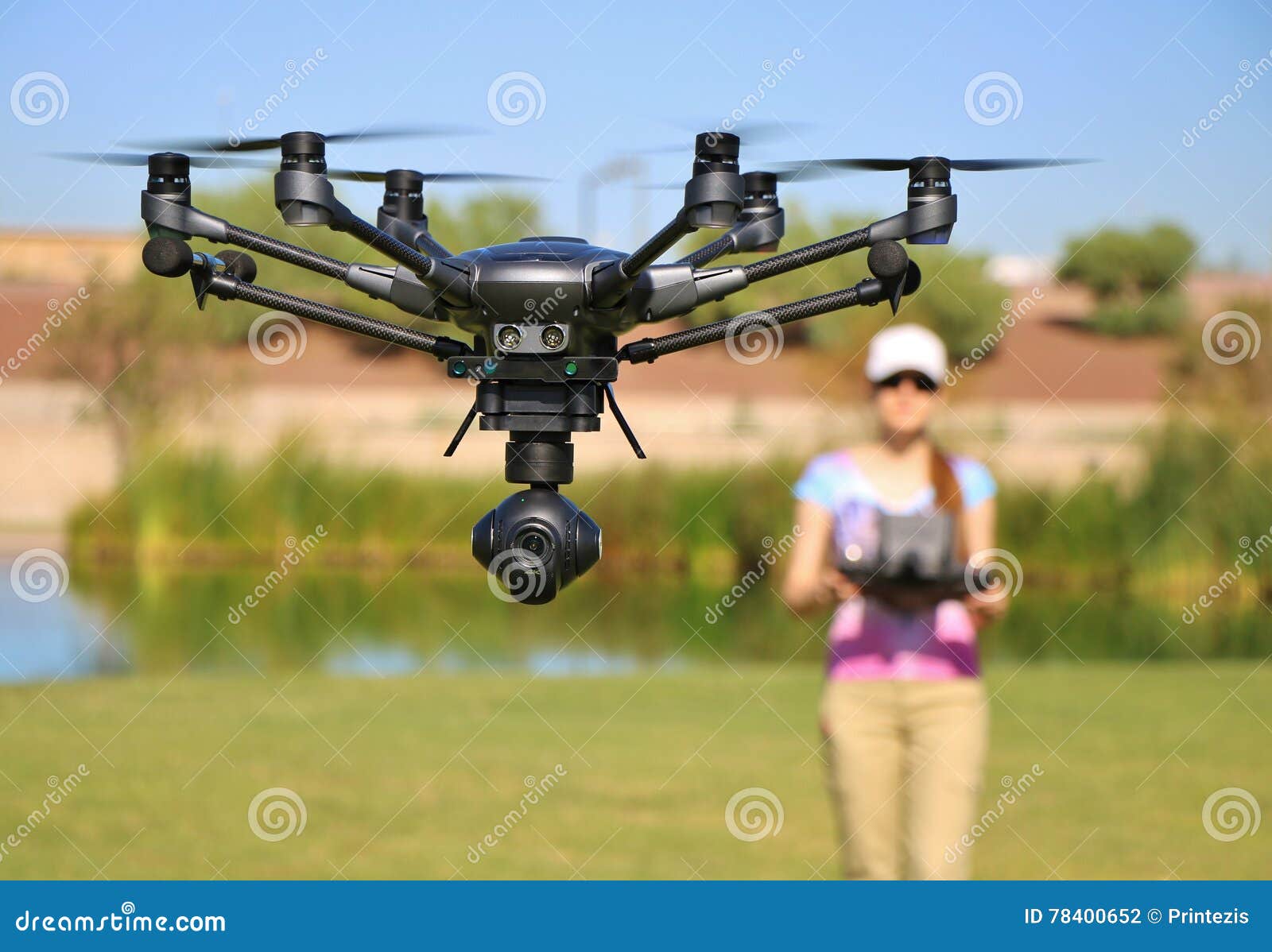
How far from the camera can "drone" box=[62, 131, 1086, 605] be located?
1.77 m

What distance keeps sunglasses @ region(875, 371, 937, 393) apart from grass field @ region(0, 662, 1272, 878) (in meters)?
4.36

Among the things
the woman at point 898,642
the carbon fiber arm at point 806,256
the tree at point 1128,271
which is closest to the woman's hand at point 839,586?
the woman at point 898,642

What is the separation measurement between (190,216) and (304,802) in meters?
6.21

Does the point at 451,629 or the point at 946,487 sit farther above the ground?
the point at 451,629

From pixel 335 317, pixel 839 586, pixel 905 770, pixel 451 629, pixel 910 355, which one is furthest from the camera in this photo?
pixel 451 629

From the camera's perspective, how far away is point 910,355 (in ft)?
5.76

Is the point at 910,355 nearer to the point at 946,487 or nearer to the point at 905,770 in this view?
the point at 946,487

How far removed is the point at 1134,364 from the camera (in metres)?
35.0

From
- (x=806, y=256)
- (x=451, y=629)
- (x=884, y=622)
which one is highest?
(x=451, y=629)

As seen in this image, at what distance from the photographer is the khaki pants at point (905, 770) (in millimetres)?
2006

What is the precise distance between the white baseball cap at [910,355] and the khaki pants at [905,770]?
453mm

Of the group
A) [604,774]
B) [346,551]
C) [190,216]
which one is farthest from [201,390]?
[190,216]

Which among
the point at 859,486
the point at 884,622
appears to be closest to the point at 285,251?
the point at 859,486

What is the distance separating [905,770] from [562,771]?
6469 mm
